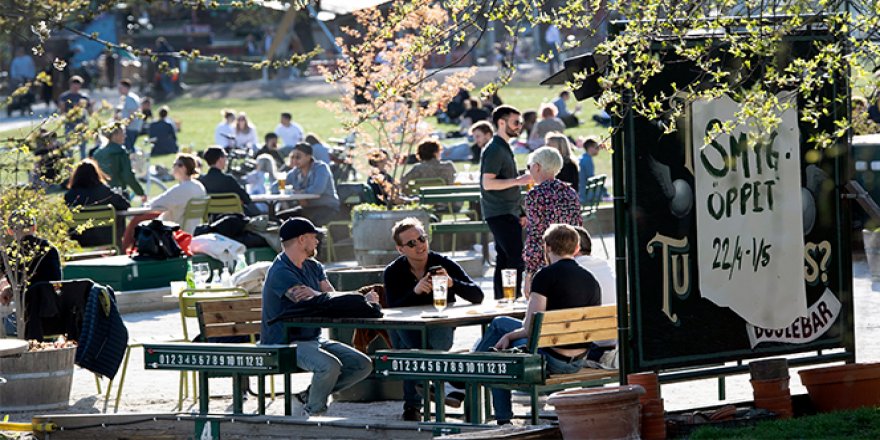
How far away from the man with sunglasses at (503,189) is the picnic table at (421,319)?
385 cm

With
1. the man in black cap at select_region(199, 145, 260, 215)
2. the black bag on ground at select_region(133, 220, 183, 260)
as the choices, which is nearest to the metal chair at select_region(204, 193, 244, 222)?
the man in black cap at select_region(199, 145, 260, 215)

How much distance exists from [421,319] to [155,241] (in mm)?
7819

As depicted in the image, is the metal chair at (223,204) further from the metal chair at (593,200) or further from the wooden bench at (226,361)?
the wooden bench at (226,361)

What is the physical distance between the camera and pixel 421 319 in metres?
10.2

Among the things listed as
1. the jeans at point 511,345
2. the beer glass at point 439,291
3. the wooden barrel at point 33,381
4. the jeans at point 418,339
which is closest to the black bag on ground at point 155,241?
the wooden barrel at point 33,381

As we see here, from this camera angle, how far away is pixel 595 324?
1000cm

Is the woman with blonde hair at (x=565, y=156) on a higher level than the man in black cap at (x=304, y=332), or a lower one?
higher

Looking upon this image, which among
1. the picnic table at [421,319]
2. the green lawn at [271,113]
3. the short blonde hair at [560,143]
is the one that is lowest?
the picnic table at [421,319]

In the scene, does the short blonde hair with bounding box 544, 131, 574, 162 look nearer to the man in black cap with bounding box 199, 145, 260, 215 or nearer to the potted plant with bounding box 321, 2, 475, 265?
the potted plant with bounding box 321, 2, 475, 265

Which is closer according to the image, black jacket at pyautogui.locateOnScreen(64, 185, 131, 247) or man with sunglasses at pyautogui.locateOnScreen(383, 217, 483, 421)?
man with sunglasses at pyautogui.locateOnScreen(383, 217, 483, 421)

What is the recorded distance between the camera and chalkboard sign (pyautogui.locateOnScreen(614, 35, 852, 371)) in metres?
9.65

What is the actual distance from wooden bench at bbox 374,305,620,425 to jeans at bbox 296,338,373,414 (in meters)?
1.00

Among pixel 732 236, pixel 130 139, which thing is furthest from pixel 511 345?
pixel 130 139

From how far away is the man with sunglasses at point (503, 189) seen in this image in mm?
14555
